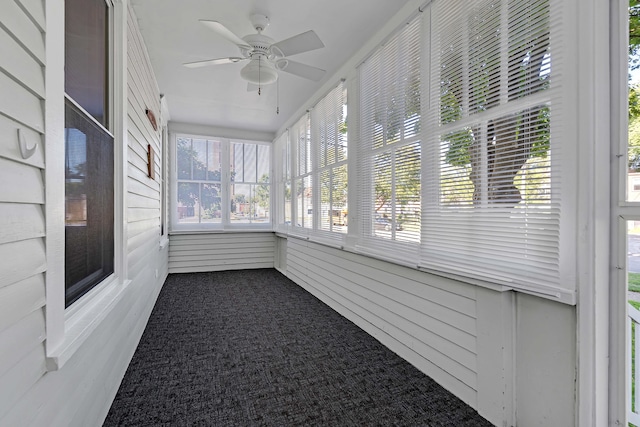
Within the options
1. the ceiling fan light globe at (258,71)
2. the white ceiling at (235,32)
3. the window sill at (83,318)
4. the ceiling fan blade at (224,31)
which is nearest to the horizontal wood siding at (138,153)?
the white ceiling at (235,32)

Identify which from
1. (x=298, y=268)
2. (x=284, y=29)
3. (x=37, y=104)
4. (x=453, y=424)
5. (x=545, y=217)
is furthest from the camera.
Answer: (x=298, y=268)

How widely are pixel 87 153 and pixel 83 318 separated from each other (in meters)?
0.79

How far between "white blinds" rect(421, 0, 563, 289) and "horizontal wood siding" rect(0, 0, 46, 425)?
2.05 meters

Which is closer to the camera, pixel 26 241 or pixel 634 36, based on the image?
pixel 26 241

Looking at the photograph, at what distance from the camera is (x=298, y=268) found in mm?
5016

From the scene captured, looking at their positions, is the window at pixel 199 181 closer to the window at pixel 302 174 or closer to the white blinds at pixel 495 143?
the window at pixel 302 174

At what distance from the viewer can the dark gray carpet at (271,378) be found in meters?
1.83

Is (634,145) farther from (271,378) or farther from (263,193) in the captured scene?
(263,193)

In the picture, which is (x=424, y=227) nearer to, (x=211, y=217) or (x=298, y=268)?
(x=298, y=268)

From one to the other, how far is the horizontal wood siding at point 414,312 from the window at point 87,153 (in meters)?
2.11

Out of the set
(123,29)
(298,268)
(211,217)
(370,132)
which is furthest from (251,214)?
(123,29)

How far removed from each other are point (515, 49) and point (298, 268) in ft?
13.3

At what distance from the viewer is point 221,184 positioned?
6.15 m

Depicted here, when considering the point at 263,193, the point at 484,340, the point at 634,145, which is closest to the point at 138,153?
the point at 484,340
